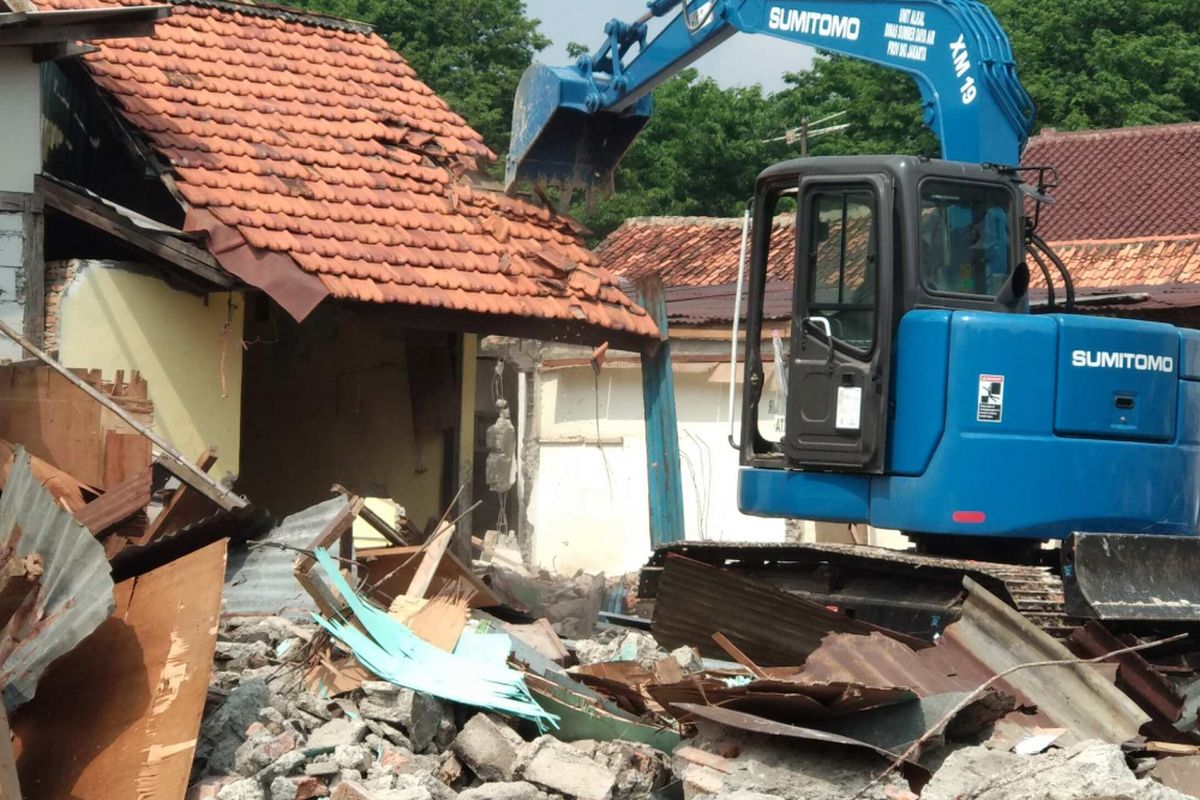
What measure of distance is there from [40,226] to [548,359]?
40.1ft

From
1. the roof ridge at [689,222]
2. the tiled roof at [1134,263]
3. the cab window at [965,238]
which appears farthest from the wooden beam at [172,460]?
the roof ridge at [689,222]

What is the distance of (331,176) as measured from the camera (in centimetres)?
1185

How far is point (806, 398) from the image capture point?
838cm

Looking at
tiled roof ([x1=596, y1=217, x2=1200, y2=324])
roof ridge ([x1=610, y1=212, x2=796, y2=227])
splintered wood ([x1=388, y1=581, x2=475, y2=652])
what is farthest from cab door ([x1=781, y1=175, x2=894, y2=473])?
roof ridge ([x1=610, y1=212, x2=796, y2=227])

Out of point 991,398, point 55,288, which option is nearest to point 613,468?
point 55,288

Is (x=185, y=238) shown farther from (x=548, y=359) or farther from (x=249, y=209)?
(x=548, y=359)

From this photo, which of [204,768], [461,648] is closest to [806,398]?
[461,648]

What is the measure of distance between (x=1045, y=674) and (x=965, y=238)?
237 cm

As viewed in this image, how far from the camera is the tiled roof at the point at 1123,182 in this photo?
2397cm

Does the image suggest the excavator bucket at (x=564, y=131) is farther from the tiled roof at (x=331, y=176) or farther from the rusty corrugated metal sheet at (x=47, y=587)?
the rusty corrugated metal sheet at (x=47, y=587)

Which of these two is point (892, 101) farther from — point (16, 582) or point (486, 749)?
point (16, 582)

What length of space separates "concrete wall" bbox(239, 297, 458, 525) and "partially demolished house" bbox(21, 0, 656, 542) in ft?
0.06

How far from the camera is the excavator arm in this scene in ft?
28.9

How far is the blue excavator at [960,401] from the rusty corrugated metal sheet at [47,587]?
3546mm
